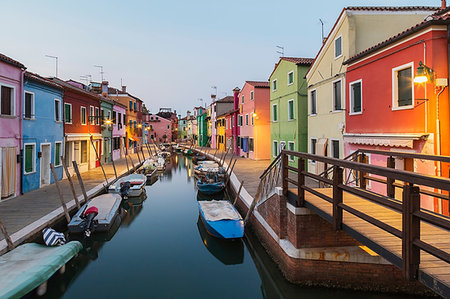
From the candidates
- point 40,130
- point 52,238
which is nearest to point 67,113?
point 40,130

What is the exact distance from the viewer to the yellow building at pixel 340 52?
13.0 meters

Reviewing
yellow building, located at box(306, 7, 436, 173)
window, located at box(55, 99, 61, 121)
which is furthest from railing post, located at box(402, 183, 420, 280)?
window, located at box(55, 99, 61, 121)

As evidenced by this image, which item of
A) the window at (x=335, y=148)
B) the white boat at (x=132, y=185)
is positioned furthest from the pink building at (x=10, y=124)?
the window at (x=335, y=148)

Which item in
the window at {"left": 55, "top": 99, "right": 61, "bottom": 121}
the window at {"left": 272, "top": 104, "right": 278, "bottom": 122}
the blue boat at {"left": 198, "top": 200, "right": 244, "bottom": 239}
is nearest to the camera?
the blue boat at {"left": 198, "top": 200, "right": 244, "bottom": 239}

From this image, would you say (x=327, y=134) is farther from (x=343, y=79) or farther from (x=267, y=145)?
(x=267, y=145)

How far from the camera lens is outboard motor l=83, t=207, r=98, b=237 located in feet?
36.6

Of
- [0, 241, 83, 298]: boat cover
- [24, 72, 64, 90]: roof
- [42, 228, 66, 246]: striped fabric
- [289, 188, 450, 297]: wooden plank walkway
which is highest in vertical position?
[24, 72, 64, 90]: roof

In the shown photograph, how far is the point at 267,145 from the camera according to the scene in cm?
3030

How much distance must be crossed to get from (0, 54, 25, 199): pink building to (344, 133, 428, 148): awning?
15059 mm

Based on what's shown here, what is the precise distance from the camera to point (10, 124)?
44.4 ft

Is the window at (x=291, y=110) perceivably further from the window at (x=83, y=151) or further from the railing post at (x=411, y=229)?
the railing post at (x=411, y=229)

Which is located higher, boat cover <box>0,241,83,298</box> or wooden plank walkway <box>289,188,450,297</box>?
wooden plank walkway <box>289,188,450,297</box>

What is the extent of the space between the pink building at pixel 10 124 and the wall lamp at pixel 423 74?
15446 millimetres

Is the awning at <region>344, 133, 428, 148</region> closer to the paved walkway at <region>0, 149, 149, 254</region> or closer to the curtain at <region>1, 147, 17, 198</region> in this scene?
the paved walkway at <region>0, 149, 149, 254</region>
